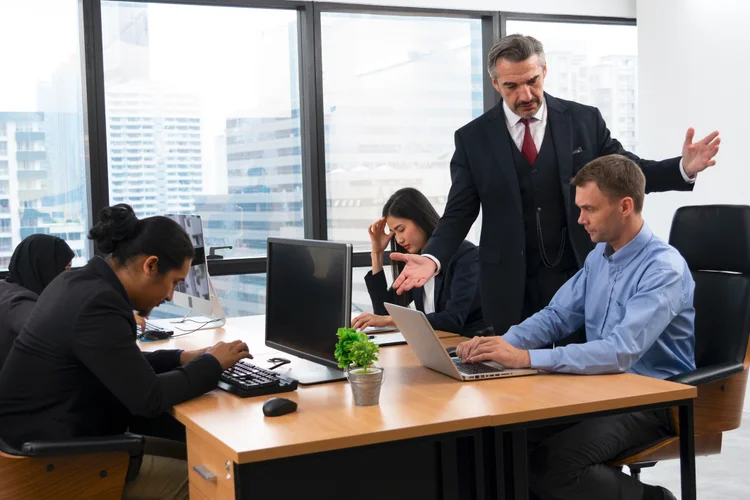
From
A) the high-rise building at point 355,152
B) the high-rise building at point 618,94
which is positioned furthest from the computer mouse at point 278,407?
the high-rise building at point 618,94

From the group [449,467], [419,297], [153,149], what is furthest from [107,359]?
[153,149]

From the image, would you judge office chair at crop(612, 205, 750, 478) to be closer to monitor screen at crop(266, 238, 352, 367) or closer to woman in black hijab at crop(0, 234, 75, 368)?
monitor screen at crop(266, 238, 352, 367)

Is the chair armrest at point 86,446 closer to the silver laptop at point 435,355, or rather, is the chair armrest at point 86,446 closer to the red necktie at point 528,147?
the silver laptop at point 435,355

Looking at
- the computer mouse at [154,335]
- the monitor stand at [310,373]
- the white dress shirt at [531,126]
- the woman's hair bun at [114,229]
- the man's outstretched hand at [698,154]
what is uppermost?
the white dress shirt at [531,126]

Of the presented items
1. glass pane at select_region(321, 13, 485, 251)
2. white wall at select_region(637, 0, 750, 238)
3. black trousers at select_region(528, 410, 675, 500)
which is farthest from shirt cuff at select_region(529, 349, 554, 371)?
glass pane at select_region(321, 13, 485, 251)

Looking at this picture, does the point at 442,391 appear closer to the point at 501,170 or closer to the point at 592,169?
the point at 592,169

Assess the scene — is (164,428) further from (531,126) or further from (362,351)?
(531,126)

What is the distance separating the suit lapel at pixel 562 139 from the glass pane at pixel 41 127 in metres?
2.97

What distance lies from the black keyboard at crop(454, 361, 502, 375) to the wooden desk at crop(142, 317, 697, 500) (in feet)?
0.25

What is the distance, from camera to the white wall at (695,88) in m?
4.86

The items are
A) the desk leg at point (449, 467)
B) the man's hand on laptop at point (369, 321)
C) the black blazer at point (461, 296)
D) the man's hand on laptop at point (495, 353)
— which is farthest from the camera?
the black blazer at point (461, 296)

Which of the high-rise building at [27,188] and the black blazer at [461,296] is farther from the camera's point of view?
the high-rise building at [27,188]

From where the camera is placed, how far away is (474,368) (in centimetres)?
242

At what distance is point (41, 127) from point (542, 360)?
11.7ft
